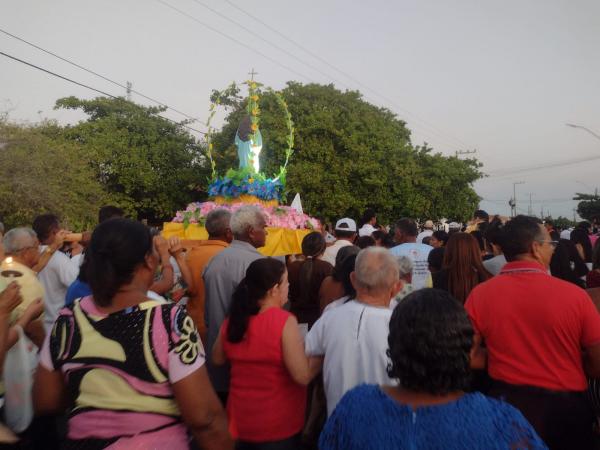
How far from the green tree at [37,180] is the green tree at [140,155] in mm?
5686

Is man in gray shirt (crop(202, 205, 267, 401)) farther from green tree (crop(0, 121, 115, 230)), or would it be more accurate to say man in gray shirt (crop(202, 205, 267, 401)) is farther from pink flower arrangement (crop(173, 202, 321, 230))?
green tree (crop(0, 121, 115, 230))

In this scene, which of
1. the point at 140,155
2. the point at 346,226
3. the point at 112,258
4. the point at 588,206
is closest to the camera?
the point at 112,258

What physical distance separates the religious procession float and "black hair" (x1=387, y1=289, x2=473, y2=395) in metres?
7.00

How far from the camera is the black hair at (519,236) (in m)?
3.33

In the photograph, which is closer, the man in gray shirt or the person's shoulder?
the person's shoulder

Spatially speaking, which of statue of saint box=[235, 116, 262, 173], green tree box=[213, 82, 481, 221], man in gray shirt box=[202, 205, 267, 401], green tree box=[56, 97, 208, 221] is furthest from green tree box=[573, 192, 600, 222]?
man in gray shirt box=[202, 205, 267, 401]

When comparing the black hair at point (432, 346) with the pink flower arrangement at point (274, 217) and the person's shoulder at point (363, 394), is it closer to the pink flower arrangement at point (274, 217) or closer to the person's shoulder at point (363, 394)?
the person's shoulder at point (363, 394)

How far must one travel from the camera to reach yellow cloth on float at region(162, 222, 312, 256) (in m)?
9.56

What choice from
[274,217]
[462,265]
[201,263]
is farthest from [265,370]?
[274,217]

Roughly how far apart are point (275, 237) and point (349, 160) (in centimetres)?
1953

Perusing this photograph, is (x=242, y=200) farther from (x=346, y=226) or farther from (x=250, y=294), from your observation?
(x=250, y=294)

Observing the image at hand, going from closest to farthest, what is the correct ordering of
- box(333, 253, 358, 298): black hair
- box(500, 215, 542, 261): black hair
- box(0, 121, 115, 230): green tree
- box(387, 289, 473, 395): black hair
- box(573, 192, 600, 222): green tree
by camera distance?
box(387, 289, 473, 395): black hair, box(500, 215, 542, 261): black hair, box(333, 253, 358, 298): black hair, box(0, 121, 115, 230): green tree, box(573, 192, 600, 222): green tree

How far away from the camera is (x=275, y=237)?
9688 mm

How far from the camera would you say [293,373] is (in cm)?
315
